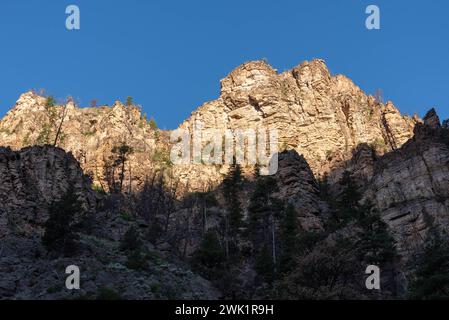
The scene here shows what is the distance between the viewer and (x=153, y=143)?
9756 centimetres

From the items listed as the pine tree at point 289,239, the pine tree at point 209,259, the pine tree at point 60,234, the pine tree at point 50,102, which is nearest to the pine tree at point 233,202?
the pine tree at point 289,239

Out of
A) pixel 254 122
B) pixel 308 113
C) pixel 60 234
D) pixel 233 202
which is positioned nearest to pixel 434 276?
pixel 60 234

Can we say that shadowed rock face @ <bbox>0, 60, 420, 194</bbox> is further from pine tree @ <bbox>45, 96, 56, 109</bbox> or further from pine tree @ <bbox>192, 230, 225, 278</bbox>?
pine tree @ <bbox>192, 230, 225, 278</bbox>

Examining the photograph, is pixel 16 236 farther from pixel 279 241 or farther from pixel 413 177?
pixel 413 177

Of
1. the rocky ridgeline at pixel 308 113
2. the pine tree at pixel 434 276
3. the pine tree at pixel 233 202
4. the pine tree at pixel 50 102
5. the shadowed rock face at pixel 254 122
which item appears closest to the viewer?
the pine tree at pixel 434 276

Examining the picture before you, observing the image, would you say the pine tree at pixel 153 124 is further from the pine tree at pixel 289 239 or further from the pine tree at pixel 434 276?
the pine tree at pixel 434 276

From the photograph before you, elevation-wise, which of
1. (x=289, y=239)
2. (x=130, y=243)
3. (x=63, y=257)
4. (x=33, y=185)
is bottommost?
(x=63, y=257)

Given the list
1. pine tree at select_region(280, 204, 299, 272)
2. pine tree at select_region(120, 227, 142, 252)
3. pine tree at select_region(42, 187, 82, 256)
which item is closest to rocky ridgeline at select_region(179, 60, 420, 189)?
pine tree at select_region(280, 204, 299, 272)

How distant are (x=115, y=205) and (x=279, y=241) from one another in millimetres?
21024

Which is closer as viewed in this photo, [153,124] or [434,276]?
[434,276]

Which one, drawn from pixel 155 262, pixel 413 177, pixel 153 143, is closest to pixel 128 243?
pixel 155 262

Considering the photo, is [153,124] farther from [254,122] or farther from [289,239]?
[289,239]

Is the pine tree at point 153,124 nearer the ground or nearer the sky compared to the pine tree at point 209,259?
nearer the sky

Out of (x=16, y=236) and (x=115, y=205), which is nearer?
(x=16, y=236)
